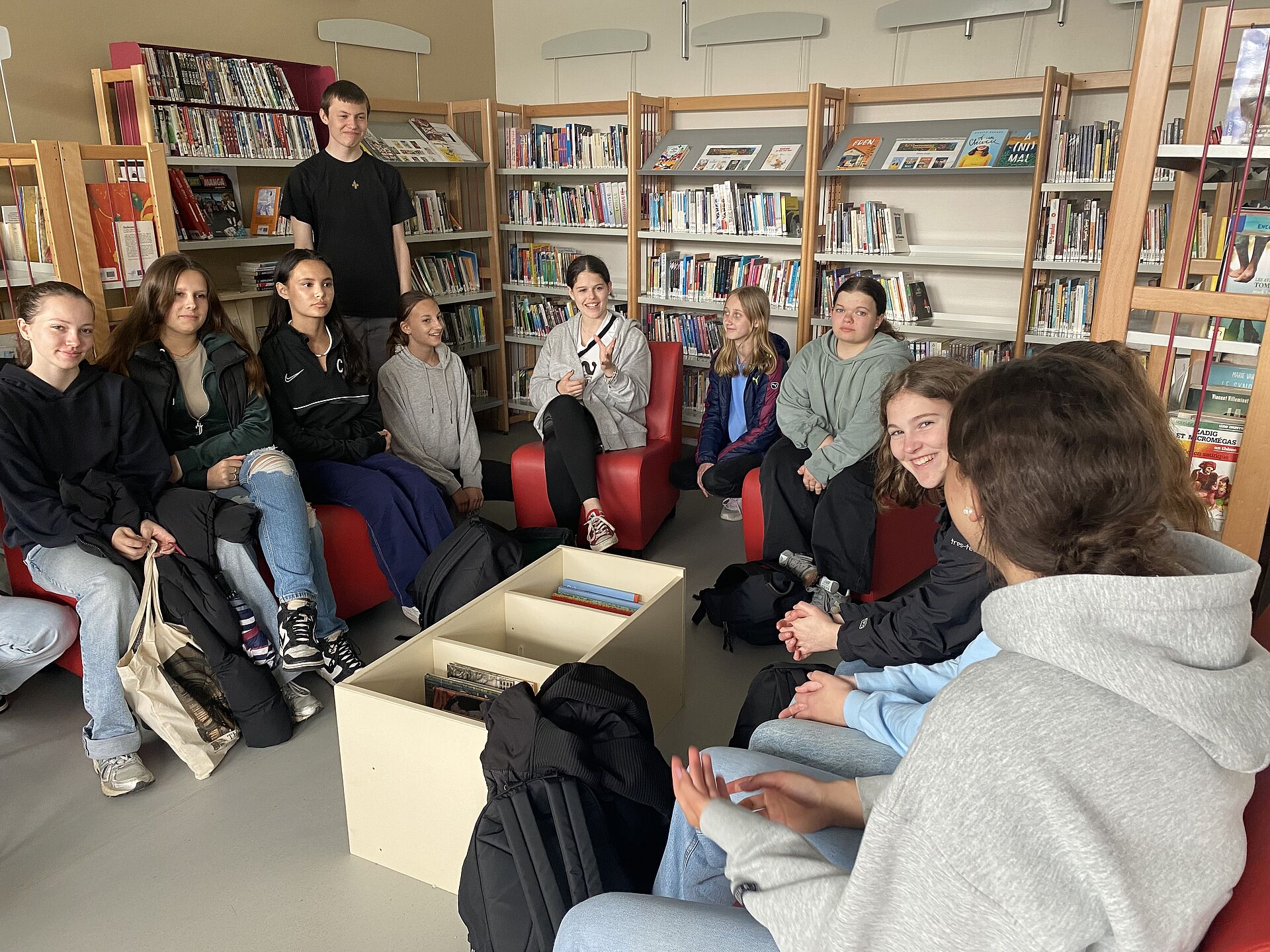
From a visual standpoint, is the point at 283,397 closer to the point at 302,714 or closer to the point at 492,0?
the point at 302,714

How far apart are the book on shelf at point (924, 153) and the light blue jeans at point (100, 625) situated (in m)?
3.60

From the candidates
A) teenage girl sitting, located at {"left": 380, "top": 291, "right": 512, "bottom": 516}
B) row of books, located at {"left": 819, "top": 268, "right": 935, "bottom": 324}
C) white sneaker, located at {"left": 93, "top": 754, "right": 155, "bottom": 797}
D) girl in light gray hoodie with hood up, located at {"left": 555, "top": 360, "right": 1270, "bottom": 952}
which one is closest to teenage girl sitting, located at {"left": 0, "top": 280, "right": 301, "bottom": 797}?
white sneaker, located at {"left": 93, "top": 754, "right": 155, "bottom": 797}

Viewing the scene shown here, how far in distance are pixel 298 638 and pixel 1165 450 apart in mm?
2214

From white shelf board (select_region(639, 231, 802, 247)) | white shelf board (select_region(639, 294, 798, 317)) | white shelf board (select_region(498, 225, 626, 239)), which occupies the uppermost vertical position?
white shelf board (select_region(498, 225, 626, 239))

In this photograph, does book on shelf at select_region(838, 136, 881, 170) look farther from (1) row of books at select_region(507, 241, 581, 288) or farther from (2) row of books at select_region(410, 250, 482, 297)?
(2) row of books at select_region(410, 250, 482, 297)

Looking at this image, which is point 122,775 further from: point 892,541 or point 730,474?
point 892,541

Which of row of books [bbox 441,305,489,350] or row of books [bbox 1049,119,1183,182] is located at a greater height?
row of books [bbox 1049,119,1183,182]

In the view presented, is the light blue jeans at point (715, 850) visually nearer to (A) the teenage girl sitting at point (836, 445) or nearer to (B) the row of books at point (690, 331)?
(A) the teenage girl sitting at point (836, 445)

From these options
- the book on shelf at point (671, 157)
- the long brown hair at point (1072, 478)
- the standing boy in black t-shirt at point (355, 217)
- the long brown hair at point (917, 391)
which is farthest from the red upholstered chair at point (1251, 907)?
the book on shelf at point (671, 157)

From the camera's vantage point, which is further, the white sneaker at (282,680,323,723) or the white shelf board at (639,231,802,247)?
the white shelf board at (639,231,802,247)

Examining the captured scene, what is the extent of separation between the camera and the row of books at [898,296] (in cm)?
450

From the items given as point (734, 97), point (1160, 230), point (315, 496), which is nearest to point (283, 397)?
point (315, 496)

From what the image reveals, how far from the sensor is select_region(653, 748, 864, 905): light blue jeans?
50.6 inches

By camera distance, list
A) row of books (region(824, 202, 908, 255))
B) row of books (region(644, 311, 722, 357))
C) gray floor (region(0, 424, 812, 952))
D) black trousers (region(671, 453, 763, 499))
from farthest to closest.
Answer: row of books (region(644, 311, 722, 357)) < row of books (region(824, 202, 908, 255)) < black trousers (region(671, 453, 763, 499)) < gray floor (region(0, 424, 812, 952))
